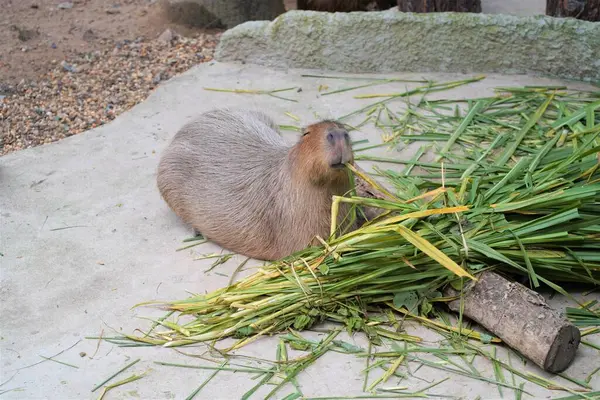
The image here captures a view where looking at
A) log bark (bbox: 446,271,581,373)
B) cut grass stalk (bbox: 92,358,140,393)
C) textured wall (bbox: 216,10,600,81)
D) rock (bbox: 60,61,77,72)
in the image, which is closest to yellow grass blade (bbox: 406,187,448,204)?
log bark (bbox: 446,271,581,373)

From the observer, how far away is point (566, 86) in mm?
6062

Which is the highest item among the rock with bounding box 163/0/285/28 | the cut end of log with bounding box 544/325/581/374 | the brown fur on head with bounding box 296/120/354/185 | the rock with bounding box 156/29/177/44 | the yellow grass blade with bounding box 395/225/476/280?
the rock with bounding box 163/0/285/28

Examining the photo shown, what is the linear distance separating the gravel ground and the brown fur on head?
2781 millimetres

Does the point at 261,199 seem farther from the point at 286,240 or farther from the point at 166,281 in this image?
the point at 166,281

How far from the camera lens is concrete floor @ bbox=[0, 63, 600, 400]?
346cm

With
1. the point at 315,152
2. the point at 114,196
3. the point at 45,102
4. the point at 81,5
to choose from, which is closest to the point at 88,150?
the point at 114,196

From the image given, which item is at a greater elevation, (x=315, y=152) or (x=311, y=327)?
(x=315, y=152)

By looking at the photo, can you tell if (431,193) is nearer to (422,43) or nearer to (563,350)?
(563,350)

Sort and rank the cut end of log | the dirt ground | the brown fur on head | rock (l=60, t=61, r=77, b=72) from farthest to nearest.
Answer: the dirt ground < rock (l=60, t=61, r=77, b=72) < the brown fur on head < the cut end of log

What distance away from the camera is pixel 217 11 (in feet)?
27.7

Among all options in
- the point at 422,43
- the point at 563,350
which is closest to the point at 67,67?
the point at 422,43

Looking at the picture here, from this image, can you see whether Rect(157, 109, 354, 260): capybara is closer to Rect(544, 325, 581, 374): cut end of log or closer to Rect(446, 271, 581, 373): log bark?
Rect(446, 271, 581, 373): log bark

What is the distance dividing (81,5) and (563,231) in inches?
253

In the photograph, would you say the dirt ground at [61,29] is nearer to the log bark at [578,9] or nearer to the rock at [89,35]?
the rock at [89,35]
